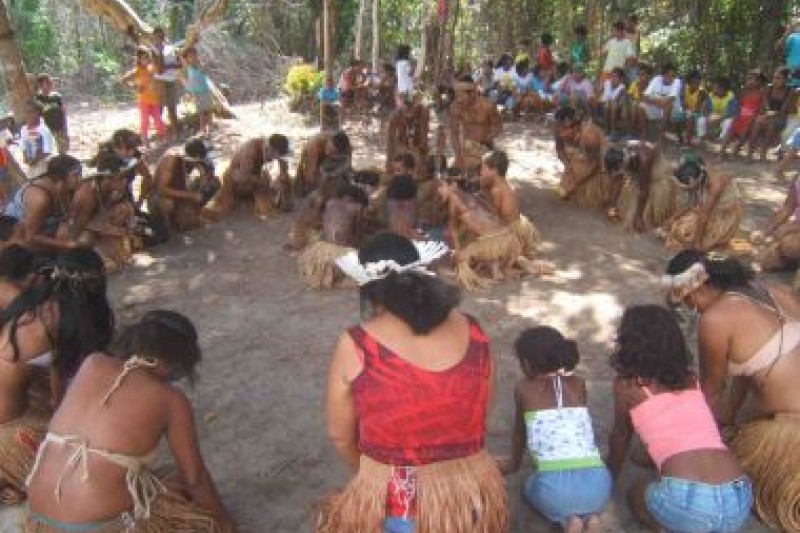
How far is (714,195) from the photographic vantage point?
625 cm

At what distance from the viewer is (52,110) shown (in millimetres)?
9062

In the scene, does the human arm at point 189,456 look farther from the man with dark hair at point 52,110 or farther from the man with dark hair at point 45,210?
the man with dark hair at point 52,110

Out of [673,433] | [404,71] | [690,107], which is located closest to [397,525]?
[673,433]

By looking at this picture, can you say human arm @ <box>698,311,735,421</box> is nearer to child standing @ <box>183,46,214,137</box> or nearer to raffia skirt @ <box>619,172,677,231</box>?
raffia skirt @ <box>619,172,677,231</box>

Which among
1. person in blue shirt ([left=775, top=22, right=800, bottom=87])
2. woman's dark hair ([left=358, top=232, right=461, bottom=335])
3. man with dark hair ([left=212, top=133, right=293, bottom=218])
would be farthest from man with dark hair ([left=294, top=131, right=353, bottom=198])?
person in blue shirt ([left=775, top=22, right=800, bottom=87])

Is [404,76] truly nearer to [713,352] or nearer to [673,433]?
[713,352]

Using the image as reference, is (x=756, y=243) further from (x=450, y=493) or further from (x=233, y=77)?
(x=233, y=77)

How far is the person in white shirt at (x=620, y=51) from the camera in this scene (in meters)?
11.2

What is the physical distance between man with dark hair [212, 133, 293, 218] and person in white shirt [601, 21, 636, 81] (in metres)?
5.65

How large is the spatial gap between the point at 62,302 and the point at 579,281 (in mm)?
3723

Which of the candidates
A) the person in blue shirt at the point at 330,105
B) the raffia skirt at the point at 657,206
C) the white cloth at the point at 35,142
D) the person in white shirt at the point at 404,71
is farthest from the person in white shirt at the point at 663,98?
the white cloth at the point at 35,142

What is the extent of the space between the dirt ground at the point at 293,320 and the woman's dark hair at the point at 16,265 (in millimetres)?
1061

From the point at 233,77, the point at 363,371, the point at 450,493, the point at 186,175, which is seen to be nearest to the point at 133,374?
the point at 363,371

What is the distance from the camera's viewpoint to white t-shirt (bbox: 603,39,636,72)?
11219mm
